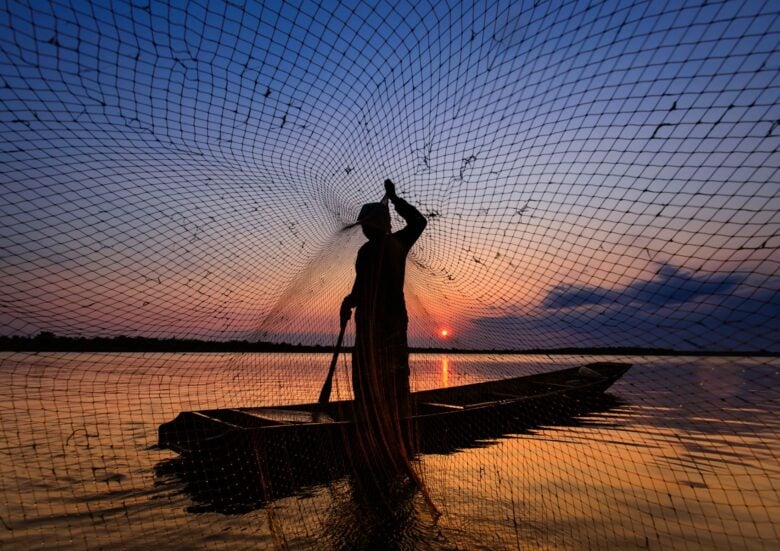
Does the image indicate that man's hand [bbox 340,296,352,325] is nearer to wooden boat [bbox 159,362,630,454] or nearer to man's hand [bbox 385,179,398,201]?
wooden boat [bbox 159,362,630,454]

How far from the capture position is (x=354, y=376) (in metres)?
4.88

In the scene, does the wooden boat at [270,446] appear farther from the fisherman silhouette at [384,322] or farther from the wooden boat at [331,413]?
the fisherman silhouette at [384,322]

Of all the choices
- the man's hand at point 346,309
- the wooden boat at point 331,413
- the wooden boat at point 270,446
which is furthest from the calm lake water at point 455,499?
the man's hand at point 346,309

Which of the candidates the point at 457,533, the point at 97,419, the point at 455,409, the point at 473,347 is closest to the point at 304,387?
the point at 97,419

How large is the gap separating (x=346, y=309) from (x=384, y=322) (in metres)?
Result: 0.77

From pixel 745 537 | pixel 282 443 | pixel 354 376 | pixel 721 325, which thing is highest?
pixel 721 325

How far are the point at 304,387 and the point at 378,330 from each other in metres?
12.1

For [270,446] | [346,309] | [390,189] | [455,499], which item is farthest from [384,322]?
[455,499]

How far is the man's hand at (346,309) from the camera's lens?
5.22m

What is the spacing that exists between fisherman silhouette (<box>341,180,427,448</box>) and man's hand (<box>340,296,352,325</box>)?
1.40 feet

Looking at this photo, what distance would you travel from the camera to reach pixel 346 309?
5312 millimetres

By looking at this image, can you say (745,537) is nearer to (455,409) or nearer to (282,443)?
(455,409)

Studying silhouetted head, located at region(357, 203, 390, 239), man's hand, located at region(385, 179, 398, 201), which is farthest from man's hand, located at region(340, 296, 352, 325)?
man's hand, located at region(385, 179, 398, 201)

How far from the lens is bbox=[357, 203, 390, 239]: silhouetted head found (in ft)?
15.5
